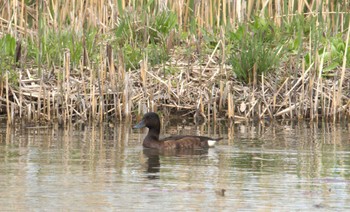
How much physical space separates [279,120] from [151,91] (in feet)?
6.34

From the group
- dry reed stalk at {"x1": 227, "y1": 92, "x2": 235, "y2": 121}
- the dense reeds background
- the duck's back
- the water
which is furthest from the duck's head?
dry reed stalk at {"x1": 227, "y1": 92, "x2": 235, "y2": 121}

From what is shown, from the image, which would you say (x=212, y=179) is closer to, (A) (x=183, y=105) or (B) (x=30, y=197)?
(B) (x=30, y=197)

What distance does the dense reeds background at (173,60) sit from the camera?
15.2m

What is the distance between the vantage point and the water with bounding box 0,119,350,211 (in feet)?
27.8

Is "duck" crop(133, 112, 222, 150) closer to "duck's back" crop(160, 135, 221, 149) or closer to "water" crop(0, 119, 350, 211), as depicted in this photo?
"duck's back" crop(160, 135, 221, 149)

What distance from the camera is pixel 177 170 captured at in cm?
1048

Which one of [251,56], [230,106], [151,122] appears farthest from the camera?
[251,56]

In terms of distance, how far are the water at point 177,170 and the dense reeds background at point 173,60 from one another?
773 millimetres

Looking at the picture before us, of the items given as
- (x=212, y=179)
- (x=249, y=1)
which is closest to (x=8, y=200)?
(x=212, y=179)

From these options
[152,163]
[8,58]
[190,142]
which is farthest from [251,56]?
[152,163]

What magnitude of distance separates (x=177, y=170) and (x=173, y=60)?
20.7 feet

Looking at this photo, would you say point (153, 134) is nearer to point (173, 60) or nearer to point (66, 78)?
point (66, 78)

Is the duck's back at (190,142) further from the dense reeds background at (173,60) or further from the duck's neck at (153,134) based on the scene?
the dense reeds background at (173,60)

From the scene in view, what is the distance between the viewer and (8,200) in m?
8.43
